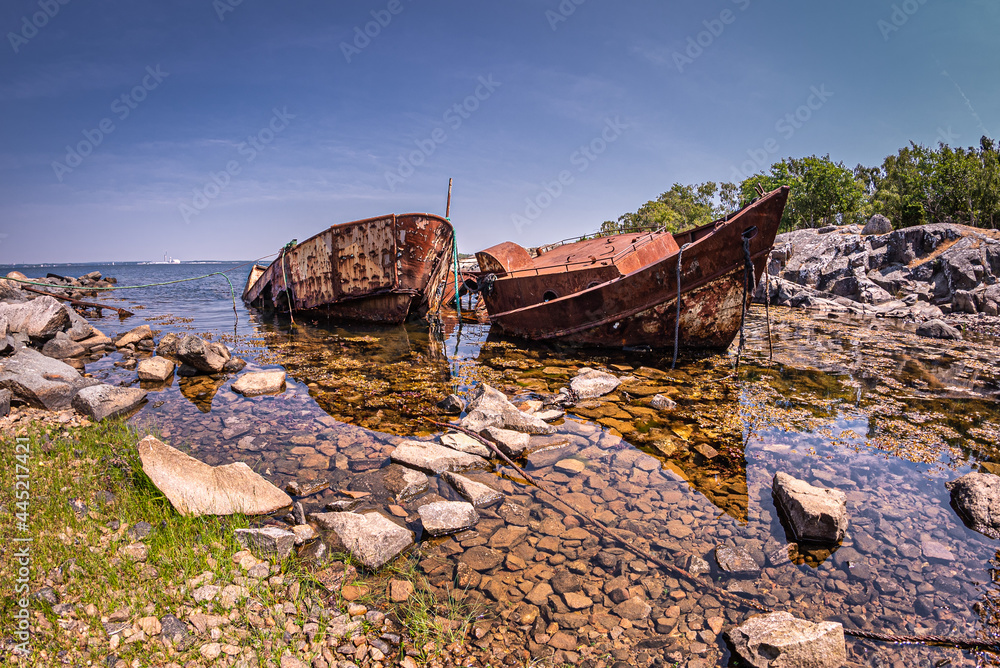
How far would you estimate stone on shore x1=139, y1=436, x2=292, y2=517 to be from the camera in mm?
3412

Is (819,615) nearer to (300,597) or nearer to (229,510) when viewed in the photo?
(300,597)

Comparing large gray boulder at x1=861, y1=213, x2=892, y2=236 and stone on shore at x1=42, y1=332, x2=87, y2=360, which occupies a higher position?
large gray boulder at x1=861, y1=213, x2=892, y2=236

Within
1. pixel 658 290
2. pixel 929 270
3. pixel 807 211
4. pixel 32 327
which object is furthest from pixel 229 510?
pixel 807 211

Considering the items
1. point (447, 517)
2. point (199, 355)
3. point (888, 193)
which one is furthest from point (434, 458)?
point (888, 193)

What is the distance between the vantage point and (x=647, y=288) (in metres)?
8.73

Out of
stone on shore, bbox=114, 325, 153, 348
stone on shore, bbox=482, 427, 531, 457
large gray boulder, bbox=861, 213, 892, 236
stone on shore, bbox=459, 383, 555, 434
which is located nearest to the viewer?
stone on shore, bbox=482, 427, 531, 457

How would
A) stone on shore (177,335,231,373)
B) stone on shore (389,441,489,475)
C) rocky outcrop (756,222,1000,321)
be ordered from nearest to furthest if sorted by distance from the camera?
stone on shore (389,441,489,475) < stone on shore (177,335,231,373) < rocky outcrop (756,222,1000,321)

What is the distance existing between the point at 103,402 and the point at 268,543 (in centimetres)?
424

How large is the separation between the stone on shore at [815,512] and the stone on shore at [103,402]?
23.9ft

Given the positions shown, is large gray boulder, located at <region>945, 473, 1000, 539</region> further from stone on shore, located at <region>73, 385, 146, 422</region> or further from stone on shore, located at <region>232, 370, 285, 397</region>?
stone on shore, located at <region>73, 385, 146, 422</region>

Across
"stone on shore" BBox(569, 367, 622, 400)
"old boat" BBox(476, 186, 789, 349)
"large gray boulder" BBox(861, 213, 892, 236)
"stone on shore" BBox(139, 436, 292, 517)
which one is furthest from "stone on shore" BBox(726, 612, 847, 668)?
"large gray boulder" BBox(861, 213, 892, 236)

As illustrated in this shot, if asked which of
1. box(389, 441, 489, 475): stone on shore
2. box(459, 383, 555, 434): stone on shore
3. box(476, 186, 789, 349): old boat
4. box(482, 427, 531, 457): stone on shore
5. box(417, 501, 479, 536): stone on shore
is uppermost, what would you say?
box(476, 186, 789, 349): old boat

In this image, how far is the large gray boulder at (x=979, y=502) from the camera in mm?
3568

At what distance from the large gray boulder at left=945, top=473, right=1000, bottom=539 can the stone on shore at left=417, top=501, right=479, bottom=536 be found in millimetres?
3992
